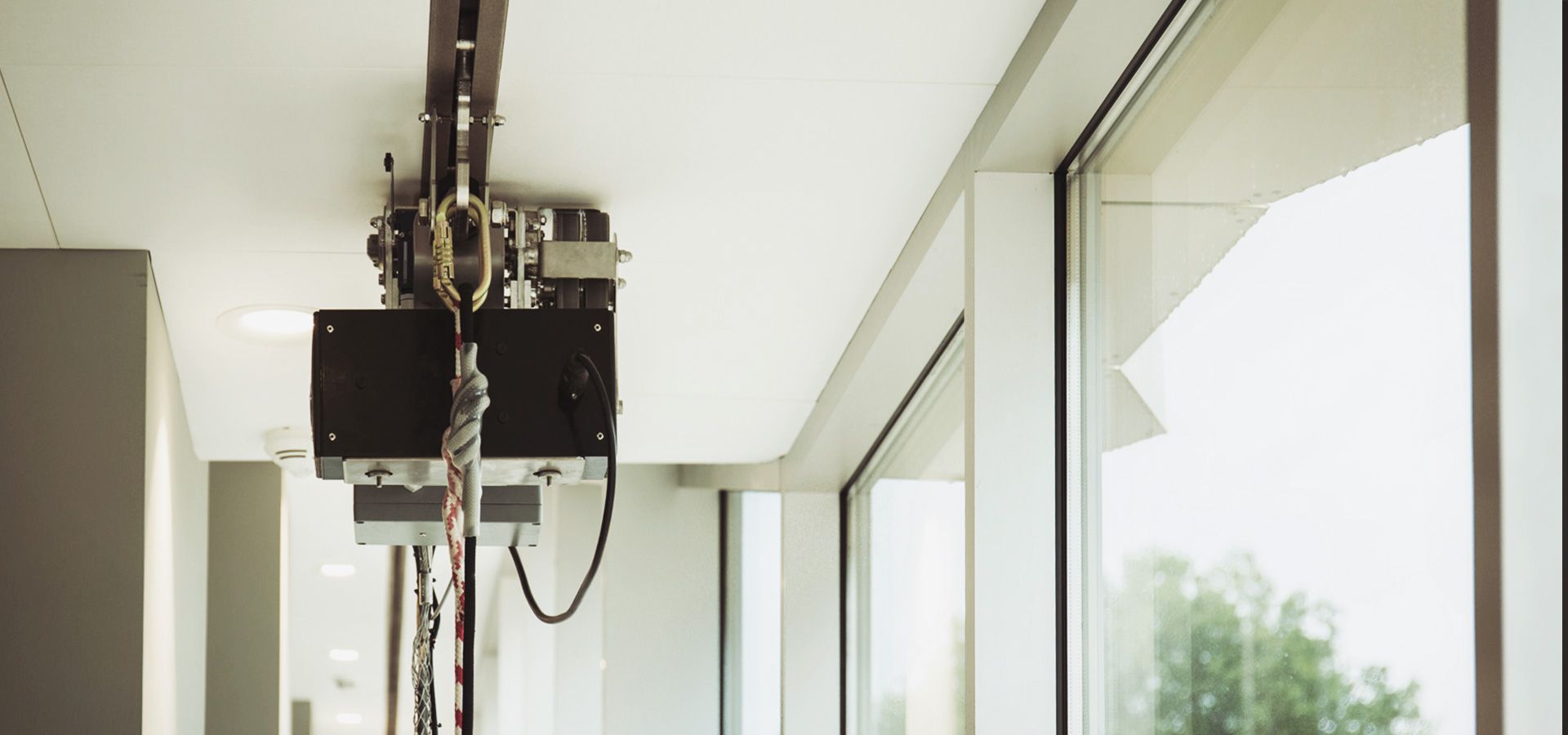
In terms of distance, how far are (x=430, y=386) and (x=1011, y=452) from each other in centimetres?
86

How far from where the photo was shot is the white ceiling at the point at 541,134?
6.25 feet

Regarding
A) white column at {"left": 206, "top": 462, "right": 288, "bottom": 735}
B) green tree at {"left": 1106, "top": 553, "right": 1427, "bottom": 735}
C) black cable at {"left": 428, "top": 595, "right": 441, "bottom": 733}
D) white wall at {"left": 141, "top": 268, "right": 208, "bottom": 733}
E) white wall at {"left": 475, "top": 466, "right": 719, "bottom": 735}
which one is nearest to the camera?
green tree at {"left": 1106, "top": 553, "right": 1427, "bottom": 735}

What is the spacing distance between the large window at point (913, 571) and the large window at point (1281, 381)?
1.16 metres

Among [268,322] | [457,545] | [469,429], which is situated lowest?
[457,545]

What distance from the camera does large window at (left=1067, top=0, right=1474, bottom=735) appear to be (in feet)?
4.15

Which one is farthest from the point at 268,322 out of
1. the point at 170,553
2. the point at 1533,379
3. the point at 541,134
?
the point at 1533,379

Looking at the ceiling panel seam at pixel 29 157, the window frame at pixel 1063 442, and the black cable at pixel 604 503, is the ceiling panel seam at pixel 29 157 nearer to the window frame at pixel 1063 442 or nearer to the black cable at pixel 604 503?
the black cable at pixel 604 503

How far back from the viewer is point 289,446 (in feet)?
12.6

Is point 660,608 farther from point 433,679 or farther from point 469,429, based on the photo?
point 469,429

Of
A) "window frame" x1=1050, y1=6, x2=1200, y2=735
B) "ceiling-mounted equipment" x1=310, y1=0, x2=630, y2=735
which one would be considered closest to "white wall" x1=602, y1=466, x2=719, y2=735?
"window frame" x1=1050, y1=6, x2=1200, y2=735

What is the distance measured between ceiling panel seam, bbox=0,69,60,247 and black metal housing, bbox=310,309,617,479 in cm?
61

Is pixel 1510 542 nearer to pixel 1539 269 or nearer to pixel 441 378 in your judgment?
pixel 1539 269

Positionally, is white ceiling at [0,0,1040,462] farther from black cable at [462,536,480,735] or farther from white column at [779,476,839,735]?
white column at [779,476,839,735]

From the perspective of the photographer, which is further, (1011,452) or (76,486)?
(76,486)
